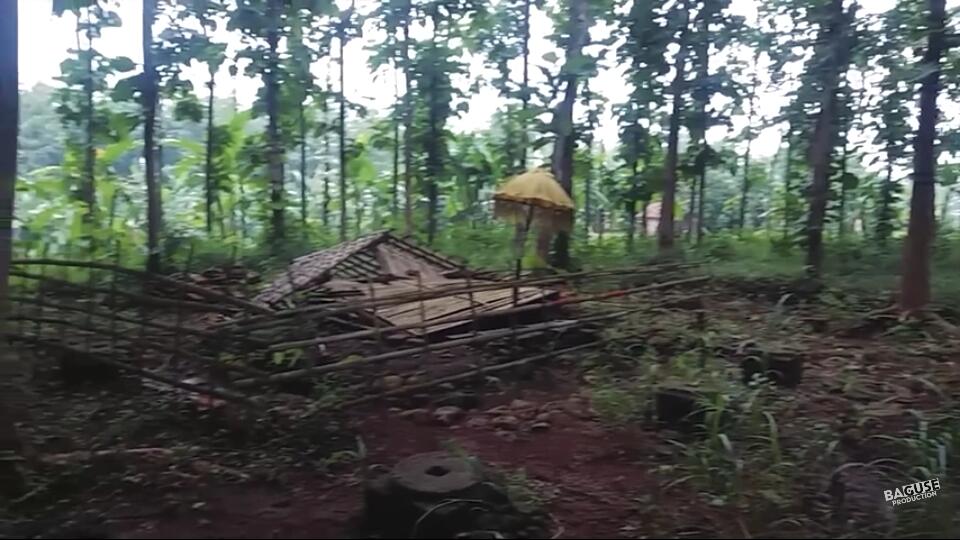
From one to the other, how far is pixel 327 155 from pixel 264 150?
8.54ft

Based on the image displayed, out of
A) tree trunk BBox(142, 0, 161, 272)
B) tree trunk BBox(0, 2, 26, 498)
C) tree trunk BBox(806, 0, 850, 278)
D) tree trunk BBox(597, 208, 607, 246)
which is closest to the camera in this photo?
tree trunk BBox(0, 2, 26, 498)

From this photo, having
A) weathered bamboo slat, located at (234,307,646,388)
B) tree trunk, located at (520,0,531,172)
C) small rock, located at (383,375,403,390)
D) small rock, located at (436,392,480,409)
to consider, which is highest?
tree trunk, located at (520,0,531,172)

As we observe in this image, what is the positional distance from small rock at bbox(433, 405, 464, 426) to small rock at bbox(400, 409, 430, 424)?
0.21 ft

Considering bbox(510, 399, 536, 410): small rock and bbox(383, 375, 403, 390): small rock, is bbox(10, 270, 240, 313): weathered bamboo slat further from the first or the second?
bbox(510, 399, 536, 410): small rock

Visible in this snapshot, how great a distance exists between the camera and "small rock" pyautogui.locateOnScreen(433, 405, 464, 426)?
6.11 m

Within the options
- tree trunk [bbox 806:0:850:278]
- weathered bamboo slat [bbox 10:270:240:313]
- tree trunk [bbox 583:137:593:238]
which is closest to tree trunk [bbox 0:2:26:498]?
weathered bamboo slat [bbox 10:270:240:313]

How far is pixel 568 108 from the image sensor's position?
12289mm

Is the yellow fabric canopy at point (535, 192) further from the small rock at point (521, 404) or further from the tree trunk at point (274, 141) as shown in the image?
the tree trunk at point (274, 141)

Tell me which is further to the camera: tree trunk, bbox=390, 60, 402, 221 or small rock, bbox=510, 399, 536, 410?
tree trunk, bbox=390, 60, 402, 221

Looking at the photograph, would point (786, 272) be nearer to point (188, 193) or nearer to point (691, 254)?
point (691, 254)

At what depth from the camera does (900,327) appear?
29.1 ft

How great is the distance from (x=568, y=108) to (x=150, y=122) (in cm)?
583

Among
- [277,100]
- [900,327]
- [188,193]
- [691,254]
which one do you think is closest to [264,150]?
[277,100]

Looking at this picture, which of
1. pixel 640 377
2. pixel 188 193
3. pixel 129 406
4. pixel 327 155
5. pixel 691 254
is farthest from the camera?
pixel 188 193
